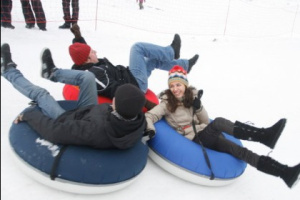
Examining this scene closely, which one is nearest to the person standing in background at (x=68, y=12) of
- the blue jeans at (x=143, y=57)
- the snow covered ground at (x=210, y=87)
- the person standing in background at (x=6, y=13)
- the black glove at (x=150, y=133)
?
the snow covered ground at (x=210, y=87)

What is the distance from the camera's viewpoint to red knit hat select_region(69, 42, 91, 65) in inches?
111

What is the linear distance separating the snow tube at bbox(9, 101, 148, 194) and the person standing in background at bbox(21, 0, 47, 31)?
398 centimetres

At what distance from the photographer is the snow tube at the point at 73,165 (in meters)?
1.79

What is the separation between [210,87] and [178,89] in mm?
2046

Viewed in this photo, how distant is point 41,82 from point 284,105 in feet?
11.2

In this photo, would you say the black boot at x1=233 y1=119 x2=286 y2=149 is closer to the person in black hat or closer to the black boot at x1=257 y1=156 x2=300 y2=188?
the black boot at x1=257 y1=156 x2=300 y2=188

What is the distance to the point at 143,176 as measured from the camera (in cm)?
223

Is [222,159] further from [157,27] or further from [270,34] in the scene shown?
[270,34]

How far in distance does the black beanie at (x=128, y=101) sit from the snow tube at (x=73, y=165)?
0.35 m

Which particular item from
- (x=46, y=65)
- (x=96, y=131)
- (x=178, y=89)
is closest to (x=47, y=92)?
(x=46, y=65)

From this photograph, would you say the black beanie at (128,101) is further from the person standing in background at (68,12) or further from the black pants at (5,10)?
the person standing in background at (68,12)

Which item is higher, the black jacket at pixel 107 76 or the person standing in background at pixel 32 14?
the person standing in background at pixel 32 14

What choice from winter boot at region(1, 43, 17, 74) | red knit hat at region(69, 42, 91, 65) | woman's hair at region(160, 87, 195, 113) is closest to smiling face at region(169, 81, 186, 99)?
woman's hair at region(160, 87, 195, 113)

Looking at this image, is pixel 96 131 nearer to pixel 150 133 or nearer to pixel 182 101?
pixel 150 133
